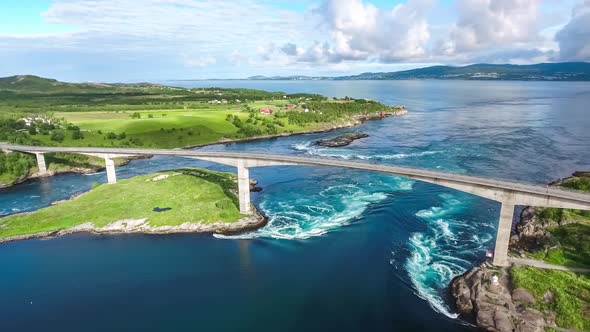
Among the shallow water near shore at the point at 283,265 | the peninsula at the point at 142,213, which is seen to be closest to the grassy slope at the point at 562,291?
the shallow water near shore at the point at 283,265

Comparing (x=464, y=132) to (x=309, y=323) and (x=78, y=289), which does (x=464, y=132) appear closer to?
(x=309, y=323)

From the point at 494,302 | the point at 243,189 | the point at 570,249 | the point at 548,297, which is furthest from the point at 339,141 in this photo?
the point at 548,297

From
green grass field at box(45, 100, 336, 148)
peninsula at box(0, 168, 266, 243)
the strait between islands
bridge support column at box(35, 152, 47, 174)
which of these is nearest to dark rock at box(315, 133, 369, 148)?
green grass field at box(45, 100, 336, 148)

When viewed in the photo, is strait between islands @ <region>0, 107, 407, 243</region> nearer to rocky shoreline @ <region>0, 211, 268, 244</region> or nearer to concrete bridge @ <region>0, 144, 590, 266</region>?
rocky shoreline @ <region>0, 211, 268, 244</region>

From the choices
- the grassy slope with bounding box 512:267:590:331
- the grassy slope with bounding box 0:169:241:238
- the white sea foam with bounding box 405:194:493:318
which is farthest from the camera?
the grassy slope with bounding box 0:169:241:238

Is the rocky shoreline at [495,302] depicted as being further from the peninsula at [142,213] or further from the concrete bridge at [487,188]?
the peninsula at [142,213]

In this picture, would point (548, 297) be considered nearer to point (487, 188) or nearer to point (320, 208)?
point (487, 188)
